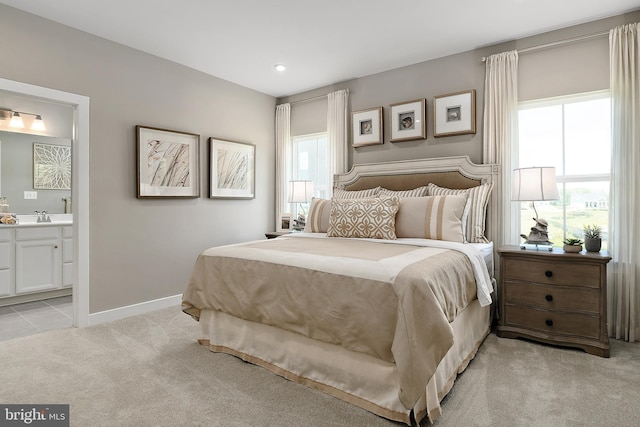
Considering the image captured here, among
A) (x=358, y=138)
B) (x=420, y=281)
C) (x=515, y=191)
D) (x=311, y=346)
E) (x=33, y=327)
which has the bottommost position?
(x=33, y=327)

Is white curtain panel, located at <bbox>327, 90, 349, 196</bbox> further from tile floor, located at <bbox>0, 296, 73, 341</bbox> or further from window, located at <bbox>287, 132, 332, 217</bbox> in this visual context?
tile floor, located at <bbox>0, 296, 73, 341</bbox>

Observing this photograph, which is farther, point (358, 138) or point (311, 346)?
point (358, 138)

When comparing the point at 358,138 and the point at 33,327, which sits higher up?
the point at 358,138

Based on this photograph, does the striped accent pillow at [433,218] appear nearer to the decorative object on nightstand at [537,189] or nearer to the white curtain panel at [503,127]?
the decorative object on nightstand at [537,189]

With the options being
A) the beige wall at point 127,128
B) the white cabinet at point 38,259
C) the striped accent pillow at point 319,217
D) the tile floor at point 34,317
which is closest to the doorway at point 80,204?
the beige wall at point 127,128

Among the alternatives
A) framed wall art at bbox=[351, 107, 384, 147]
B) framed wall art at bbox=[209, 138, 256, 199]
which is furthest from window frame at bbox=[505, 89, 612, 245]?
framed wall art at bbox=[209, 138, 256, 199]

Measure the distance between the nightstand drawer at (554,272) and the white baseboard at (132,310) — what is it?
3296 millimetres

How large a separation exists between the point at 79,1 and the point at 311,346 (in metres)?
3.04

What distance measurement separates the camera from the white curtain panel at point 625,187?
9.13ft

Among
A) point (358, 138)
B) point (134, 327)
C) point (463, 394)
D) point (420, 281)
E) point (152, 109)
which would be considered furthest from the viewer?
point (358, 138)

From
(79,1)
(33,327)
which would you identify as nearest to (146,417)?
(33,327)

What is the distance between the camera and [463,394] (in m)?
1.98

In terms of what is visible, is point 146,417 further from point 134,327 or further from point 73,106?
point 73,106

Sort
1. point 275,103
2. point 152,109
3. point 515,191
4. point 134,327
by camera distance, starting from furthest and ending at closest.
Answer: point 275,103
point 152,109
point 134,327
point 515,191
